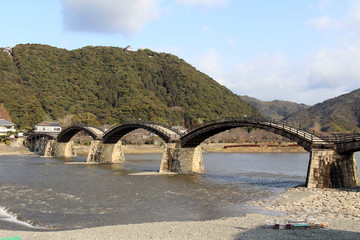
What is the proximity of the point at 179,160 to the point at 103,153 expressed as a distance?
25.5 metres

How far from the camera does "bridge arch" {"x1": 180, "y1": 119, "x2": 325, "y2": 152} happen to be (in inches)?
1324

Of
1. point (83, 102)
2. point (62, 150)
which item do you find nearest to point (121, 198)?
point (62, 150)

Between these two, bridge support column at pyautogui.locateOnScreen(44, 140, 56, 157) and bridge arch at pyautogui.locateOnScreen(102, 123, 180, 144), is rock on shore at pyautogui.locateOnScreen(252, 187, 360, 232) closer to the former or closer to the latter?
bridge arch at pyautogui.locateOnScreen(102, 123, 180, 144)

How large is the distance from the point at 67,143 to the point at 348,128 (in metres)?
159

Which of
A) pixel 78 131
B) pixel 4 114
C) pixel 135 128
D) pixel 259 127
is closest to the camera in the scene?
pixel 259 127

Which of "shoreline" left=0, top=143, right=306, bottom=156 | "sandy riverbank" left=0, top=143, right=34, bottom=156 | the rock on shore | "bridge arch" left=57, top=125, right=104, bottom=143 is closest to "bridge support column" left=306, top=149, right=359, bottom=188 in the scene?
the rock on shore

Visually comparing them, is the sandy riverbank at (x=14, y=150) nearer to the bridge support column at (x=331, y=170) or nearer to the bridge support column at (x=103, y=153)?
the bridge support column at (x=103, y=153)

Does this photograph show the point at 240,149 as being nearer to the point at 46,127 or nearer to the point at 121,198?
the point at 46,127

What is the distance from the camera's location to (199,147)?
166 ft

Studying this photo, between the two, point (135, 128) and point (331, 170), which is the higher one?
point (135, 128)

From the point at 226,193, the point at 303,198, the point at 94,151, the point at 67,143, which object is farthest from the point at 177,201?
the point at 67,143

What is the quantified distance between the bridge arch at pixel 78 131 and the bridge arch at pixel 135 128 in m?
2.64

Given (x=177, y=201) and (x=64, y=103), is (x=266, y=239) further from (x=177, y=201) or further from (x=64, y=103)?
(x=64, y=103)

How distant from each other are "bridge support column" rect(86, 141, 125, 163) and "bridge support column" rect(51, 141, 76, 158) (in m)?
19.9
